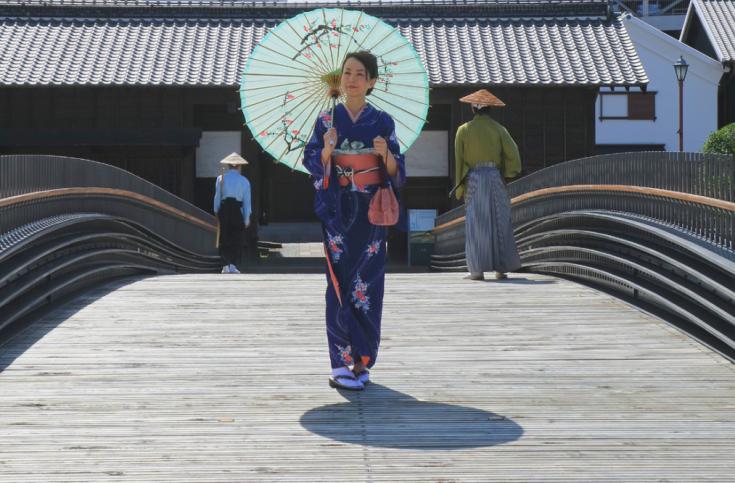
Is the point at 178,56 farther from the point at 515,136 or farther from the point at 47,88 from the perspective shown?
the point at 515,136

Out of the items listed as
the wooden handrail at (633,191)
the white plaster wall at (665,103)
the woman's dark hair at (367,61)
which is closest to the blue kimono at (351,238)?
the woman's dark hair at (367,61)

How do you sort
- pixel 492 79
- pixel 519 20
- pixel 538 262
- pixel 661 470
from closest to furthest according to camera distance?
1. pixel 661 470
2. pixel 538 262
3. pixel 492 79
4. pixel 519 20

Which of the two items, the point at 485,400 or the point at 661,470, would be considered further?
the point at 485,400

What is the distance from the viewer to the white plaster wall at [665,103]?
35781mm

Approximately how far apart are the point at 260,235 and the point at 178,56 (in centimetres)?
654

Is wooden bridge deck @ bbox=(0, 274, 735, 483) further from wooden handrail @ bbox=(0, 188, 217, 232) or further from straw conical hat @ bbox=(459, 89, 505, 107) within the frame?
straw conical hat @ bbox=(459, 89, 505, 107)

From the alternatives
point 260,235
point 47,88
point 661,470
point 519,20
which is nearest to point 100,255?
point 661,470

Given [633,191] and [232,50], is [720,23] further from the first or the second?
[633,191]

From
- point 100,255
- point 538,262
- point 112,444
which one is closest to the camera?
point 112,444

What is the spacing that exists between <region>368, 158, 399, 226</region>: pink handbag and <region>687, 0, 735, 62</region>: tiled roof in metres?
29.5

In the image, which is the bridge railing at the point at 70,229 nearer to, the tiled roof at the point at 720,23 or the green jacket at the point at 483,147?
the green jacket at the point at 483,147

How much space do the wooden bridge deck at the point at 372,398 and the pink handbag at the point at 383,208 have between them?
856mm

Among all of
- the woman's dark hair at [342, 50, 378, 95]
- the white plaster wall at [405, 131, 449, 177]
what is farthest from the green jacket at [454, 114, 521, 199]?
the white plaster wall at [405, 131, 449, 177]

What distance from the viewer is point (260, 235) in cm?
2705
